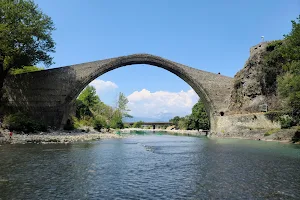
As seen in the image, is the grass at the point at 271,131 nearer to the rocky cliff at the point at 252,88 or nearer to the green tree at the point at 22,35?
the rocky cliff at the point at 252,88

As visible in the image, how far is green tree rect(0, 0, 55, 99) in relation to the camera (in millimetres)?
29484

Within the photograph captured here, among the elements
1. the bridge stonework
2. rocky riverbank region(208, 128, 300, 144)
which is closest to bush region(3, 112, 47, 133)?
the bridge stonework

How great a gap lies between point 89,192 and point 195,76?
38033 mm

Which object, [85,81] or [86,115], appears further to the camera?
[86,115]

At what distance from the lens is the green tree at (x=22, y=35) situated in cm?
2948

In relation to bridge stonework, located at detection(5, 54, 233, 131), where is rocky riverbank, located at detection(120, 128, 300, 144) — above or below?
below

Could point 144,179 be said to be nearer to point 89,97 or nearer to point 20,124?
point 20,124

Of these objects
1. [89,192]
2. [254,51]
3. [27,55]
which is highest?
[254,51]

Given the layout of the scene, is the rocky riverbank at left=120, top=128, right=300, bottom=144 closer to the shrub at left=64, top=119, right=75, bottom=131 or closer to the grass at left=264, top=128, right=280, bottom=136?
the grass at left=264, top=128, right=280, bottom=136

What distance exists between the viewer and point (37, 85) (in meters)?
37.6

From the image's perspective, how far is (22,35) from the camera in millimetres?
30391

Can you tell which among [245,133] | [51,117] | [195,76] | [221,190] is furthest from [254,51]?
[221,190]

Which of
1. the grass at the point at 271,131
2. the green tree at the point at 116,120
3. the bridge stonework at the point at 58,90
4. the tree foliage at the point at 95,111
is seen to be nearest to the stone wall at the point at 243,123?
the grass at the point at 271,131

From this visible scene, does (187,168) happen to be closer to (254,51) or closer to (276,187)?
(276,187)
